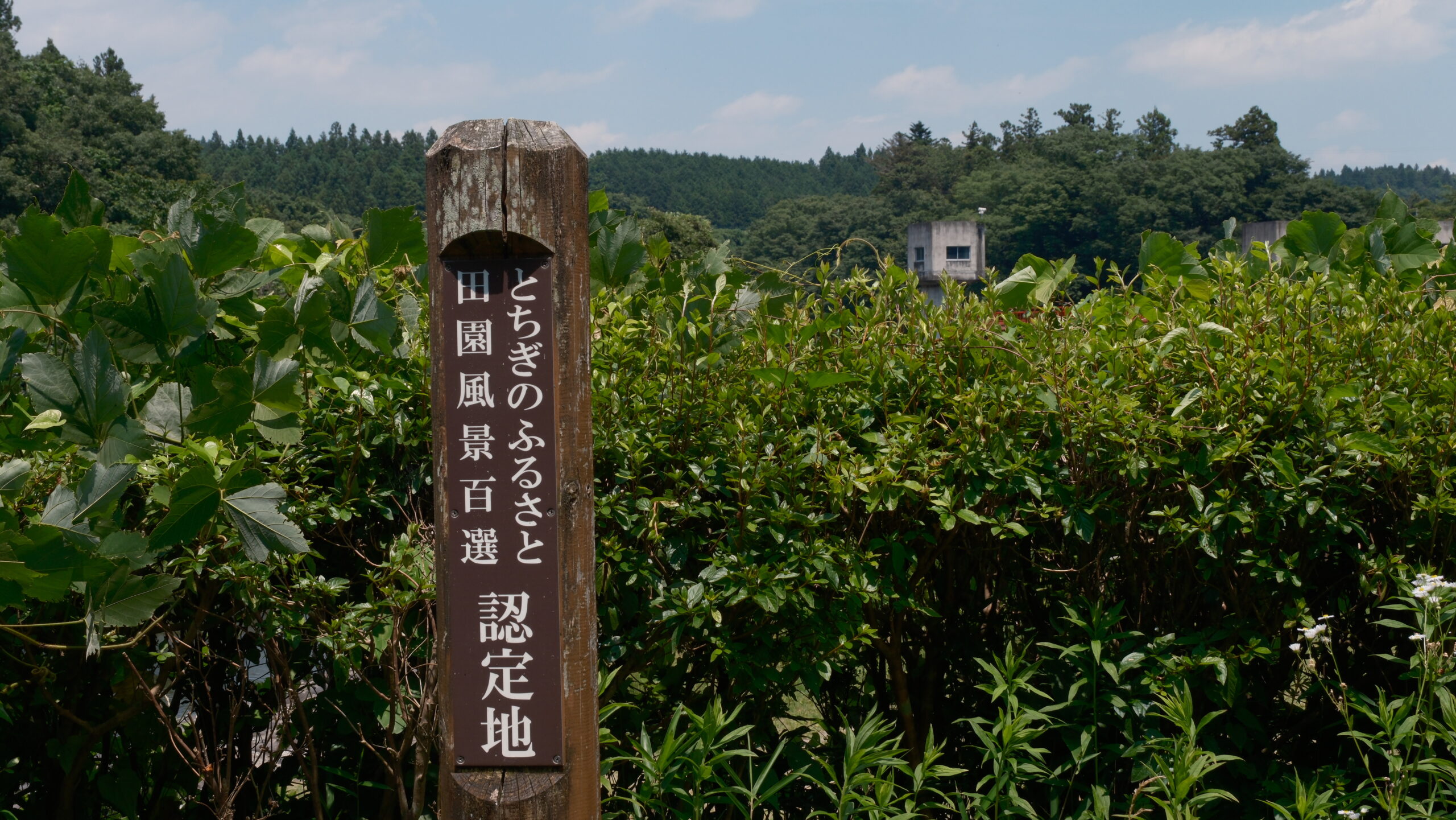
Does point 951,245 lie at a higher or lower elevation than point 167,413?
higher

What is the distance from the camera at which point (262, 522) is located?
6.09 ft

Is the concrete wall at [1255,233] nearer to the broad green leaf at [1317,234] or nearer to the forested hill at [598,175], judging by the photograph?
the broad green leaf at [1317,234]

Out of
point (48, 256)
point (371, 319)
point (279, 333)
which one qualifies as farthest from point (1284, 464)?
point (48, 256)

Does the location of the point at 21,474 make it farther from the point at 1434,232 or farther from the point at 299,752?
the point at 1434,232

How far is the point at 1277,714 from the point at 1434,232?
1.46 metres

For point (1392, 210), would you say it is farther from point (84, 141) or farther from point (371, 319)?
point (84, 141)

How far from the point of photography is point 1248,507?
2.25 meters

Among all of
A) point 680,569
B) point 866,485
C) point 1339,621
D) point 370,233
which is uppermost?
point 370,233

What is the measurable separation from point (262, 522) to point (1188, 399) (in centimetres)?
178

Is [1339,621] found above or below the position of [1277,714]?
above

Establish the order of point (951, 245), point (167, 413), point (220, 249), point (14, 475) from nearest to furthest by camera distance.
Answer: point (14, 475) → point (167, 413) → point (220, 249) → point (951, 245)

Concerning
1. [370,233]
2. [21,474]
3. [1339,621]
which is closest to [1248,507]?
[1339,621]

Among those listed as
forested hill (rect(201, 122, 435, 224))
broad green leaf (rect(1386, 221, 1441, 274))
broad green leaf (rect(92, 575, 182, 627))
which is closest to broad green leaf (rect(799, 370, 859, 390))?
broad green leaf (rect(92, 575, 182, 627))

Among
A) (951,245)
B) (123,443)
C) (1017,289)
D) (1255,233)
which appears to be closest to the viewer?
(123,443)
